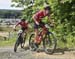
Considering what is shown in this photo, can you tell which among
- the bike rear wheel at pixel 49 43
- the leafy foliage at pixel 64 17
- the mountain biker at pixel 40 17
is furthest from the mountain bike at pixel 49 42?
the leafy foliage at pixel 64 17

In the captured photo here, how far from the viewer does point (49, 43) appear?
12602mm

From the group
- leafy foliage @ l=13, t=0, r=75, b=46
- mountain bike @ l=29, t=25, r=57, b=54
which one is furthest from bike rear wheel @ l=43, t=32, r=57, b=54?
leafy foliage @ l=13, t=0, r=75, b=46

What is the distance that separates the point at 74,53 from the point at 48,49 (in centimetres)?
97

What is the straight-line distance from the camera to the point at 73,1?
13852mm

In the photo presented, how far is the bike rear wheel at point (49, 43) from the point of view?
12.4m

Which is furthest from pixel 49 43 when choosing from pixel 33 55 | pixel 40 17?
A: pixel 40 17

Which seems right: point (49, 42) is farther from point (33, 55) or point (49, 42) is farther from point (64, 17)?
point (64, 17)

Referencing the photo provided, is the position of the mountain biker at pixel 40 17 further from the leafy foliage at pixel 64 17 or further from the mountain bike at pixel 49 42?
the leafy foliage at pixel 64 17

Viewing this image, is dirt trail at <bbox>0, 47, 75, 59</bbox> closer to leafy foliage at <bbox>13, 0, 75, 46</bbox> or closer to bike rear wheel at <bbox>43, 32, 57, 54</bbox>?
bike rear wheel at <bbox>43, 32, 57, 54</bbox>

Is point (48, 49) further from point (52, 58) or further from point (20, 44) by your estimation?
point (20, 44)

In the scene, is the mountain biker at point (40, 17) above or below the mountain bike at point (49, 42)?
above

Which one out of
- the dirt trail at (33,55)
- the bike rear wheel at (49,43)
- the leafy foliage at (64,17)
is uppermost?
the leafy foliage at (64,17)

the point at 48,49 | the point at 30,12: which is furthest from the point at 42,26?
the point at 30,12

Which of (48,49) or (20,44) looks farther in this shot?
(20,44)
